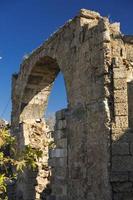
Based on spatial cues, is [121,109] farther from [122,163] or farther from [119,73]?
[122,163]

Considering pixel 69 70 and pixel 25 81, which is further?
pixel 25 81

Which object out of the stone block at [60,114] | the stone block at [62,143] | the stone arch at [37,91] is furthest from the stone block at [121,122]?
the stone arch at [37,91]

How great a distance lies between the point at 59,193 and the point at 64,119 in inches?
69.1

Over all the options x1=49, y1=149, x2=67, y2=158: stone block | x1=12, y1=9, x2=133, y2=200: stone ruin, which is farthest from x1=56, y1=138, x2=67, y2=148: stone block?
x1=49, y1=149, x2=67, y2=158: stone block

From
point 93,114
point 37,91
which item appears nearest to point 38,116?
point 37,91

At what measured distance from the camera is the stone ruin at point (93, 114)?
6.84 meters

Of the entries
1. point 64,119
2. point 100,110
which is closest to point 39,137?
point 64,119

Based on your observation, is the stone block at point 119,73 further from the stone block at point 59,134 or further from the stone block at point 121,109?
the stone block at point 59,134

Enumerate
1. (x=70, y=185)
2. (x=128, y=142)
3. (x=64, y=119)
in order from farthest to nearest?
(x=64, y=119) → (x=70, y=185) → (x=128, y=142)

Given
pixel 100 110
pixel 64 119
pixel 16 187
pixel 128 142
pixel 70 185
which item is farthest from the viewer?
pixel 16 187

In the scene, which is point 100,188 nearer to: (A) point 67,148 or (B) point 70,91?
(A) point 67,148

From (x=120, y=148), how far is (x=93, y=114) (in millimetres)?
1051

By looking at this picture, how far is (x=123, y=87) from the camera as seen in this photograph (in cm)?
709

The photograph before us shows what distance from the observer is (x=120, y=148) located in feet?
22.3
